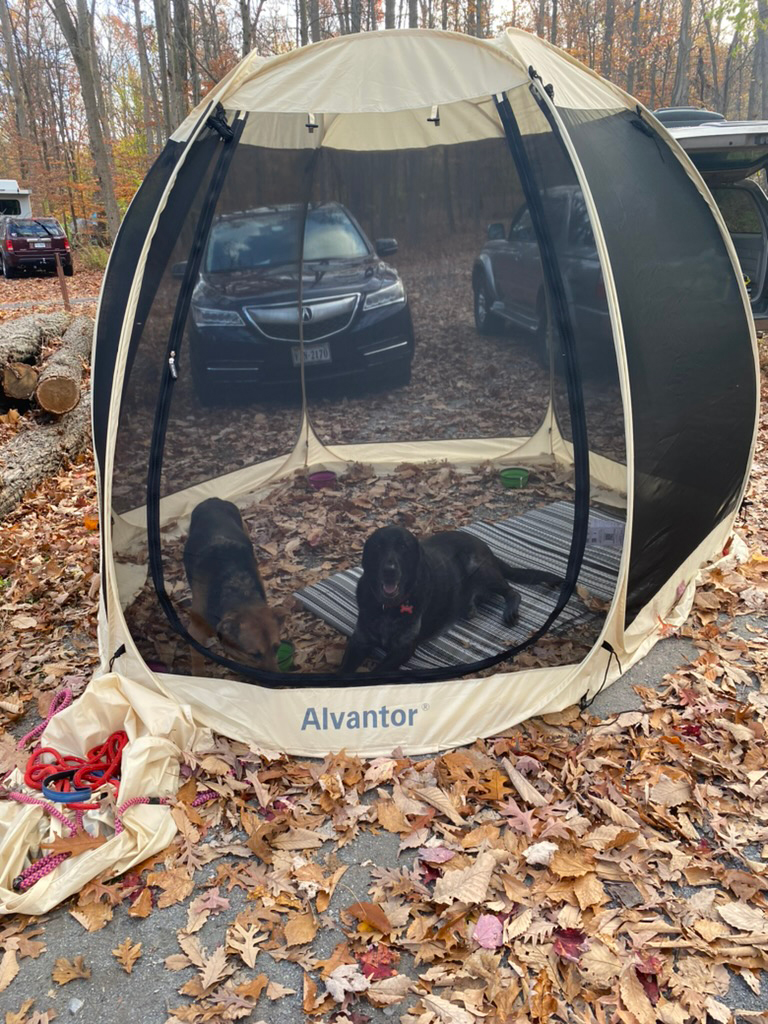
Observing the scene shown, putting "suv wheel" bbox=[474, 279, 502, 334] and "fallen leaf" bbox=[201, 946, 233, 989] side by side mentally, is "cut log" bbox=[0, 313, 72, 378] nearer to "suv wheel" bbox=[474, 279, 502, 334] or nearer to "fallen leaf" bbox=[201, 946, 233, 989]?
"suv wheel" bbox=[474, 279, 502, 334]

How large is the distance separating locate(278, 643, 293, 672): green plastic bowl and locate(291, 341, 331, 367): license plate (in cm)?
188

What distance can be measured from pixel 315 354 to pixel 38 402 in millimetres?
3791

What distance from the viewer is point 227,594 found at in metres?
3.29

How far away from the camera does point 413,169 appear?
13.2 ft

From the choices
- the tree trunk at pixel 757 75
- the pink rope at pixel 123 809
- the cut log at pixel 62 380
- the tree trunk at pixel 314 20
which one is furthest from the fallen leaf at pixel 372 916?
the tree trunk at pixel 314 20

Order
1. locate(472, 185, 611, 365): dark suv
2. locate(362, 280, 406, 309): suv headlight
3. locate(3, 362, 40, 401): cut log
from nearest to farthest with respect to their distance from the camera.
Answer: locate(472, 185, 611, 365): dark suv
locate(362, 280, 406, 309): suv headlight
locate(3, 362, 40, 401): cut log

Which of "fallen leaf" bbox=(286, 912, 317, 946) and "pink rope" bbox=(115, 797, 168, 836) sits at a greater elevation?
"pink rope" bbox=(115, 797, 168, 836)

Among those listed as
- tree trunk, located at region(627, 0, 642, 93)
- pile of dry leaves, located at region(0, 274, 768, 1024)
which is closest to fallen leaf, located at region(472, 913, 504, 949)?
pile of dry leaves, located at region(0, 274, 768, 1024)

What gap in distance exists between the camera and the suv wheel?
3979 millimetres

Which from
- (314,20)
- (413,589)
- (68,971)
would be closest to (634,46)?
(314,20)

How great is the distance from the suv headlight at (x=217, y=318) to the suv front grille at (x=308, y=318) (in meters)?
0.22

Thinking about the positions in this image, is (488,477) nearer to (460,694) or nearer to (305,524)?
(305,524)

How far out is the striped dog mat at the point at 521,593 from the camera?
3.15 m

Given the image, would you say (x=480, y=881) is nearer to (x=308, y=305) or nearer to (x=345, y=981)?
(x=345, y=981)
